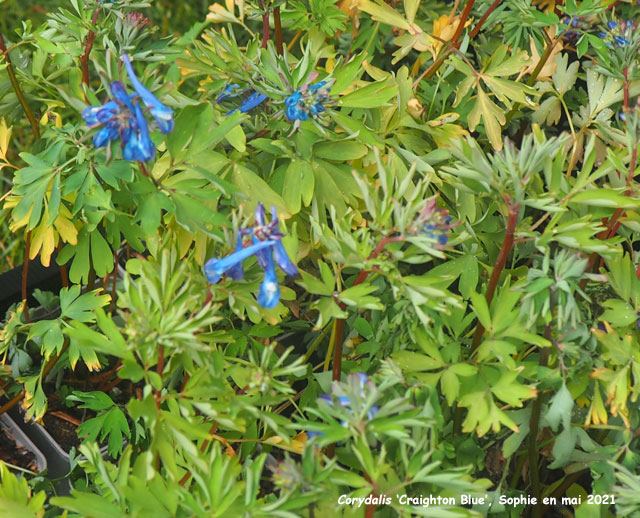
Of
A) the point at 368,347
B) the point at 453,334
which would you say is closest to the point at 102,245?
the point at 368,347

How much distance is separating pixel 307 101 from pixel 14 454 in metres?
1.01

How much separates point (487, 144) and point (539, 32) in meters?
0.26

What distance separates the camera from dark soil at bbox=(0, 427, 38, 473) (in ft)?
4.71

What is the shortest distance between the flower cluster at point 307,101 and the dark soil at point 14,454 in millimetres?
952

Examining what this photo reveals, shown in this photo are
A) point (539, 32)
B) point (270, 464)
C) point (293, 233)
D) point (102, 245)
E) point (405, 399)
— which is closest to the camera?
→ point (405, 399)

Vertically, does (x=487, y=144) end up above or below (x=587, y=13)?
below

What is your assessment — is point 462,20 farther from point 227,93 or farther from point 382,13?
point 227,93

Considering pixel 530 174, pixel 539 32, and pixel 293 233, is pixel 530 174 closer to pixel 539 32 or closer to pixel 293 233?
pixel 293 233

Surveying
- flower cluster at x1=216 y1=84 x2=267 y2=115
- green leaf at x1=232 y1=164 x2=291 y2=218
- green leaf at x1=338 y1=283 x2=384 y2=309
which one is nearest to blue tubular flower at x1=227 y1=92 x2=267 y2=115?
flower cluster at x1=216 y1=84 x2=267 y2=115

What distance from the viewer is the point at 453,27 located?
1.48 meters

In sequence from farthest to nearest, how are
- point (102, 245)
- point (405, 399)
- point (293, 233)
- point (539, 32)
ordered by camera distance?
point (539, 32) → point (102, 245) → point (293, 233) → point (405, 399)

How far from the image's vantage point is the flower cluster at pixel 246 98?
116 cm

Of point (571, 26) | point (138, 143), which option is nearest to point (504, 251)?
point (138, 143)

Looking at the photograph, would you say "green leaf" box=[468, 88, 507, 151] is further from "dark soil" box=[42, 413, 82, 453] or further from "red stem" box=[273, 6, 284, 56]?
"dark soil" box=[42, 413, 82, 453]
